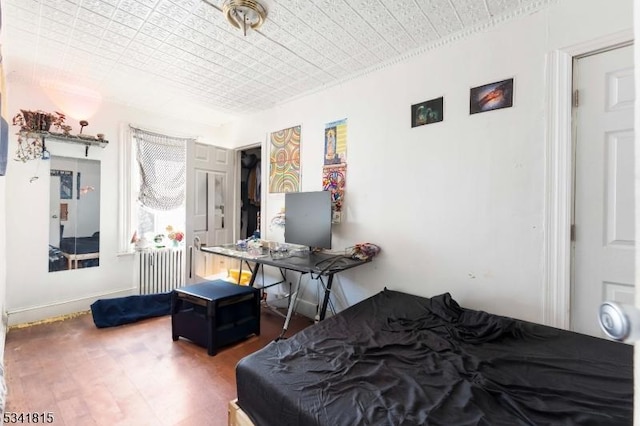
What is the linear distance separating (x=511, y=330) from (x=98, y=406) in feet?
8.32

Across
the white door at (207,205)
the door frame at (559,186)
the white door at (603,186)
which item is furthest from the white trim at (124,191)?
the white door at (603,186)

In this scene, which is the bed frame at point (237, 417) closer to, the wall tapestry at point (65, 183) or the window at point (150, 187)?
the window at point (150, 187)

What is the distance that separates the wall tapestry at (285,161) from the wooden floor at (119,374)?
63.4 inches

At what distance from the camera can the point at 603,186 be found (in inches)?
65.2

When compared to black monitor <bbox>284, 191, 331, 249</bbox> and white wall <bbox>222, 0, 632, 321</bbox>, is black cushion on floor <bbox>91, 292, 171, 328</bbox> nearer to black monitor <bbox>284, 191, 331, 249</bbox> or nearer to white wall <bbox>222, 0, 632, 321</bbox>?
black monitor <bbox>284, 191, 331, 249</bbox>

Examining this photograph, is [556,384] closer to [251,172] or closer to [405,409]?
[405,409]

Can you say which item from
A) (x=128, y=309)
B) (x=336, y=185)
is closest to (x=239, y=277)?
(x=128, y=309)

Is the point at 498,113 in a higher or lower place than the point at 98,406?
higher

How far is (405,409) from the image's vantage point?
1.07 meters

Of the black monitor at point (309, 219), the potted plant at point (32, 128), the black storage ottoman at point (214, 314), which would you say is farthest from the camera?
the potted plant at point (32, 128)

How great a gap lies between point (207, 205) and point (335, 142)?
2029 millimetres

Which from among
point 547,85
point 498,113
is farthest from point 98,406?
point 547,85

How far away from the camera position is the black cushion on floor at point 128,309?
9.59 ft

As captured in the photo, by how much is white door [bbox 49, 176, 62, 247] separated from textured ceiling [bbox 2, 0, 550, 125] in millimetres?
1022
